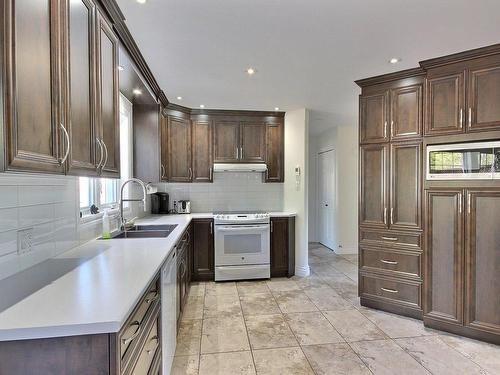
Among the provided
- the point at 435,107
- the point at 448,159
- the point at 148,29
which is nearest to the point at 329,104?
the point at 435,107

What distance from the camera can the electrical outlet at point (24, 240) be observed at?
1395mm

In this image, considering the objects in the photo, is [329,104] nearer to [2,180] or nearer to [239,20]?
[239,20]

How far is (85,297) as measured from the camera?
1123 mm

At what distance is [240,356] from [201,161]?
2751 millimetres

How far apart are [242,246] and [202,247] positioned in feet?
1.80

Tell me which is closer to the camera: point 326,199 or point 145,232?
point 145,232

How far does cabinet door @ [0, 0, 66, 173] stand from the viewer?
0.89m

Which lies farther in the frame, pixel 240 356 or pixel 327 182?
pixel 327 182

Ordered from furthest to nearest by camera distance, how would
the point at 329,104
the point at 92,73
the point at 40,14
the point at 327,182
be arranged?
the point at 327,182 < the point at 329,104 < the point at 92,73 < the point at 40,14

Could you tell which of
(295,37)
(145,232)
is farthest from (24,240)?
(295,37)

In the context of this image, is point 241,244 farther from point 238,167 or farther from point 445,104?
point 445,104

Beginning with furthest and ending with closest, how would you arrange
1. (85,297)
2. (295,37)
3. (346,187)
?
(346,187)
(295,37)
(85,297)

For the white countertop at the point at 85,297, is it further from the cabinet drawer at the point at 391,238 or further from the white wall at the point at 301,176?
the white wall at the point at 301,176

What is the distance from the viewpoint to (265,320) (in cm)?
291
